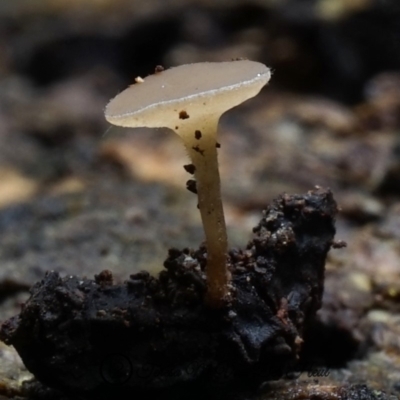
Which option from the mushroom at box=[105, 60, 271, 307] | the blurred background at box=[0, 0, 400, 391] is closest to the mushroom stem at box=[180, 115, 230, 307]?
the mushroom at box=[105, 60, 271, 307]

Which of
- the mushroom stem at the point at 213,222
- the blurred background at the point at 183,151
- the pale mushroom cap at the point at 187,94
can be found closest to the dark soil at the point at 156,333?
the mushroom stem at the point at 213,222

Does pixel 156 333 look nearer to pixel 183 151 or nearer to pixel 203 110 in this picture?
pixel 203 110

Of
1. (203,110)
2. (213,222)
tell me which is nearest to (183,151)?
(213,222)

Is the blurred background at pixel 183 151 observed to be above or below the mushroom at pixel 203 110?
above

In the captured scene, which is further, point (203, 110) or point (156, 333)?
point (156, 333)

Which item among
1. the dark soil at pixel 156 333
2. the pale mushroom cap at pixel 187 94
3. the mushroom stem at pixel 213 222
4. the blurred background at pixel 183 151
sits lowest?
the dark soil at pixel 156 333

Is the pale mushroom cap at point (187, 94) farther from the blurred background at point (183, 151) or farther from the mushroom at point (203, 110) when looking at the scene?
the blurred background at point (183, 151)

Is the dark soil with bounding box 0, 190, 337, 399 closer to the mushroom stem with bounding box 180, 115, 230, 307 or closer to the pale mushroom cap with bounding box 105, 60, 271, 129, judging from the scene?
the mushroom stem with bounding box 180, 115, 230, 307

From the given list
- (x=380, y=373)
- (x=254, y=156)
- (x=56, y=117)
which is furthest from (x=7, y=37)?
(x=380, y=373)

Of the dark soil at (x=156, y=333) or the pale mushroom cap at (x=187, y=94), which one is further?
the dark soil at (x=156, y=333)
